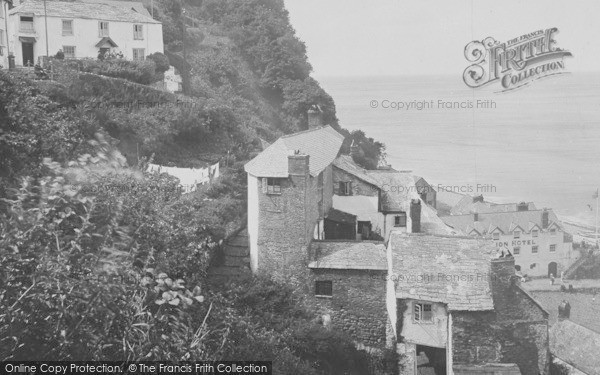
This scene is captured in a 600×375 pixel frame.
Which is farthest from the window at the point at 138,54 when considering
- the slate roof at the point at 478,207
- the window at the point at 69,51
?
the slate roof at the point at 478,207

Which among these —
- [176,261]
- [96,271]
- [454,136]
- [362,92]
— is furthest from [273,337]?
[362,92]

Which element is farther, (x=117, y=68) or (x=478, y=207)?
(x=478, y=207)

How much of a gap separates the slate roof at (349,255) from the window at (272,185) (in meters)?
2.59

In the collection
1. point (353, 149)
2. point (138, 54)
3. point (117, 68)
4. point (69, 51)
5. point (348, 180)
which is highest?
point (138, 54)

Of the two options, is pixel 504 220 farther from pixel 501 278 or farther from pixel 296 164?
pixel 501 278

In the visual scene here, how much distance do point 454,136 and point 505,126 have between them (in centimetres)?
1465

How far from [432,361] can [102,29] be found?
2641 centimetres

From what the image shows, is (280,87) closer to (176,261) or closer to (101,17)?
(101,17)

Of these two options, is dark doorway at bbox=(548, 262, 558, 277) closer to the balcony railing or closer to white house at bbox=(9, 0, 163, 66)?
white house at bbox=(9, 0, 163, 66)

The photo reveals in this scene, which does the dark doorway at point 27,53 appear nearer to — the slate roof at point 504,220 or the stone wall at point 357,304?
the stone wall at point 357,304

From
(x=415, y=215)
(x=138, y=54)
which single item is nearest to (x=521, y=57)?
(x=415, y=215)

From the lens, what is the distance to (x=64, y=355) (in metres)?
12.3

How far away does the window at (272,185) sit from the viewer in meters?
27.9

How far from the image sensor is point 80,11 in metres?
41.0
